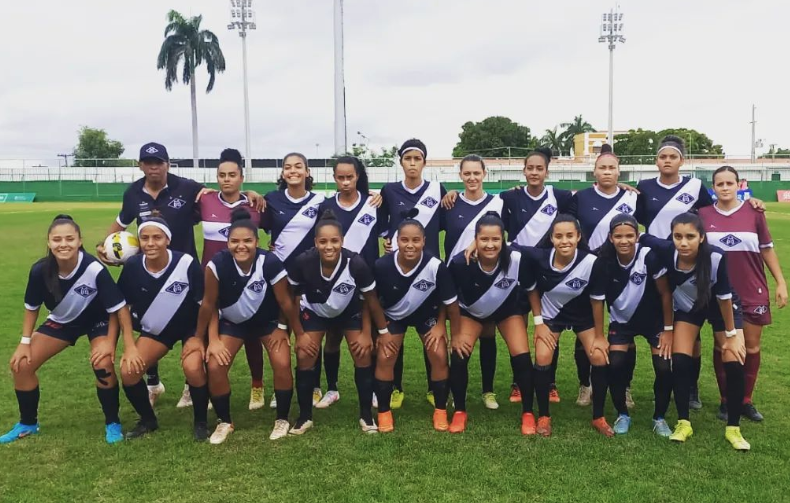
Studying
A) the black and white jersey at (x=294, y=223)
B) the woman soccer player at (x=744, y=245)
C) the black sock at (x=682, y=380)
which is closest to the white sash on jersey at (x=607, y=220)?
the woman soccer player at (x=744, y=245)

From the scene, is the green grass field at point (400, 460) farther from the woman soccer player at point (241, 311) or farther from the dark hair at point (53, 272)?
the dark hair at point (53, 272)

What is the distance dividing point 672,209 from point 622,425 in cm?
171

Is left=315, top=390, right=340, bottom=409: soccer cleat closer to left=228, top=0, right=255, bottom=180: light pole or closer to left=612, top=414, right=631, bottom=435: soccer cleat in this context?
left=612, top=414, right=631, bottom=435: soccer cleat

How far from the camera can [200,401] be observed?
14.4 feet

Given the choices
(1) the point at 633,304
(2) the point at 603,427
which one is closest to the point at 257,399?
(2) the point at 603,427

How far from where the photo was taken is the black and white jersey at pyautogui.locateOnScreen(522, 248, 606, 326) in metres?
4.41

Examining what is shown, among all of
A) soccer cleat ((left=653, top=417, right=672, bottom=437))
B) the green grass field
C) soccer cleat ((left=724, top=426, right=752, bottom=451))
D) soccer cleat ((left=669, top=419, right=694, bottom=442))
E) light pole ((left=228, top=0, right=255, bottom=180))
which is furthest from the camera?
light pole ((left=228, top=0, right=255, bottom=180))

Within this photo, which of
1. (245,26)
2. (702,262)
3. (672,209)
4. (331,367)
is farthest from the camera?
(245,26)

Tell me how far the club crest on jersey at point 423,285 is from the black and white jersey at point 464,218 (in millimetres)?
469

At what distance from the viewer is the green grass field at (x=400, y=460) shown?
11.4 feet

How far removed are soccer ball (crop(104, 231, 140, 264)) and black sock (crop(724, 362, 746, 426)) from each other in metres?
4.36

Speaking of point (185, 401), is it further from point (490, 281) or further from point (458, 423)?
point (490, 281)

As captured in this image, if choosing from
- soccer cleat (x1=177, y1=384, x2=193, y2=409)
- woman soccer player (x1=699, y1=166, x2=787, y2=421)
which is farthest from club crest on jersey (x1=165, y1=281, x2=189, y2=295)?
woman soccer player (x1=699, y1=166, x2=787, y2=421)

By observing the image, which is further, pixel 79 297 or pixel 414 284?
pixel 414 284
